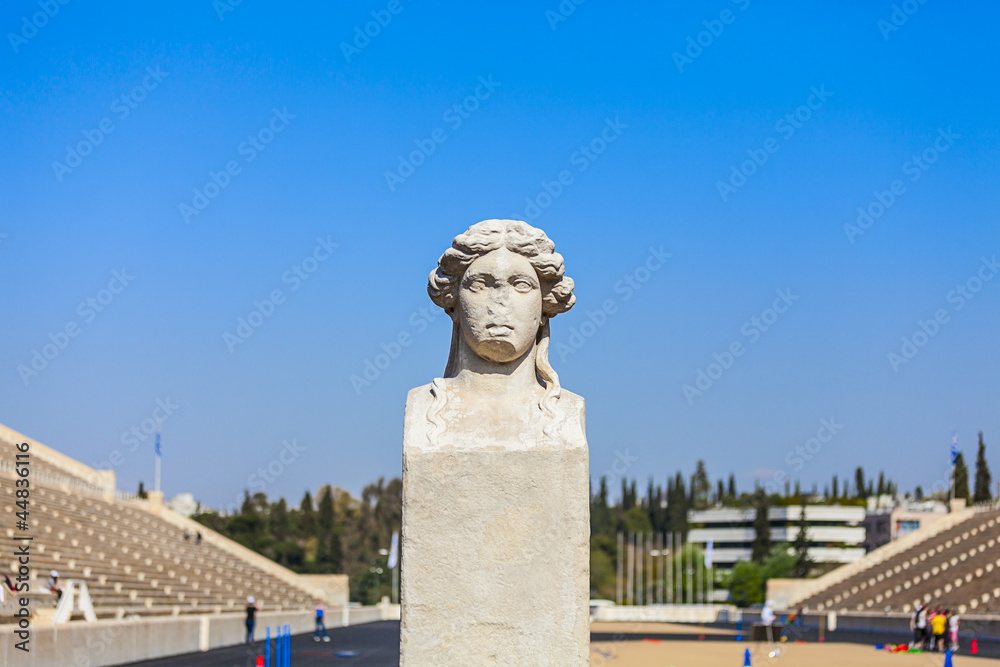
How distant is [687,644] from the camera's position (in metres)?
35.4

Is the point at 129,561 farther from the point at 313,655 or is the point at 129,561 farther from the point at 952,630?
the point at 952,630

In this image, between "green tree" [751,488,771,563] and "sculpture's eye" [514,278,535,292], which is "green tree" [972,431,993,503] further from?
"sculpture's eye" [514,278,535,292]

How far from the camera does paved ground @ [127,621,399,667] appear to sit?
2127 cm

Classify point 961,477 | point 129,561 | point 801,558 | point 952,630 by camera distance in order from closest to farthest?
1. point 952,630
2. point 129,561
3. point 801,558
4. point 961,477

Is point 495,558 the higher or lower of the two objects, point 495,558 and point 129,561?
the higher

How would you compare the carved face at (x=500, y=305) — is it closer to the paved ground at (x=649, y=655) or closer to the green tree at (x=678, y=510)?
the paved ground at (x=649, y=655)

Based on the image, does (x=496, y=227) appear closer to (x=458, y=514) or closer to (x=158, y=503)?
(x=458, y=514)

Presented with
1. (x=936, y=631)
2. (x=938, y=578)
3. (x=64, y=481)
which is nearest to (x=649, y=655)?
(x=936, y=631)

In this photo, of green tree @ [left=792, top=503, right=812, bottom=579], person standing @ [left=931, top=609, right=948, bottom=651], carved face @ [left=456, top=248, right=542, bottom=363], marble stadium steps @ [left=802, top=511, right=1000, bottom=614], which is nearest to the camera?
carved face @ [left=456, top=248, right=542, bottom=363]

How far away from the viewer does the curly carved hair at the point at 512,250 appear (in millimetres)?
6355

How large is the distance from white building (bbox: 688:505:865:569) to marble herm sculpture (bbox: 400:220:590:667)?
103 m

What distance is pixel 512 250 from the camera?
636 cm

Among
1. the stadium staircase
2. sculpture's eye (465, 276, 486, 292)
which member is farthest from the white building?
sculpture's eye (465, 276, 486, 292)

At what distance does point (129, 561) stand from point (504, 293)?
98.1ft
